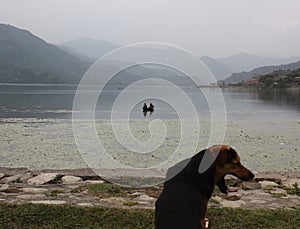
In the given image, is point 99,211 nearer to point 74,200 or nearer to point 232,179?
point 74,200

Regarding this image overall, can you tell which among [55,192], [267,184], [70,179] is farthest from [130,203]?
[267,184]

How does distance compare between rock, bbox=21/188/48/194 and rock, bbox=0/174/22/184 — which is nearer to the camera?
rock, bbox=21/188/48/194

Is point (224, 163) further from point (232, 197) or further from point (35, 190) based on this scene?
point (35, 190)

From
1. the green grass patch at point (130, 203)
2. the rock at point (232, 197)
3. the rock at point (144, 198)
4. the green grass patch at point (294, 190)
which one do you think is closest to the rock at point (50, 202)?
the green grass patch at point (130, 203)

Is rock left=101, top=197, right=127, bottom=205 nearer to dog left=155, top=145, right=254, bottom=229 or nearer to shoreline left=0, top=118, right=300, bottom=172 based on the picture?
dog left=155, top=145, right=254, bottom=229

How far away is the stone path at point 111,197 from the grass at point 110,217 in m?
0.48

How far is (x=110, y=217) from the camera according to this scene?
6148mm

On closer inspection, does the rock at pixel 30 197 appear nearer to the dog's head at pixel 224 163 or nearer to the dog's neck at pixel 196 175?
the dog's neck at pixel 196 175

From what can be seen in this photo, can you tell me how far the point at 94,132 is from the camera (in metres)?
22.6

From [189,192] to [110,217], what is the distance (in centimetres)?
243

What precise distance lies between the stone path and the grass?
482mm

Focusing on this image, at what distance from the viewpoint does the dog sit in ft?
13.3

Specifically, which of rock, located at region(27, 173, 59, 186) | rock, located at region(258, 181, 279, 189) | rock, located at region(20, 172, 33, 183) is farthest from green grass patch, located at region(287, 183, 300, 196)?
rock, located at region(20, 172, 33, 183)

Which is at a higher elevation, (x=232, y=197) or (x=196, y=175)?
(x=196, y=175)
